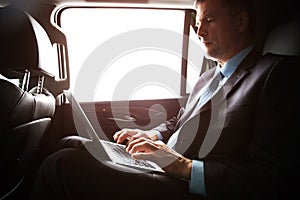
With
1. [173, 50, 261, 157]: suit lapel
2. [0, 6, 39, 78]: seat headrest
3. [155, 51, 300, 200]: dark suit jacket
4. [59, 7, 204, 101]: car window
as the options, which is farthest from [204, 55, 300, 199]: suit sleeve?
[59, 7, 204, 101]: car window

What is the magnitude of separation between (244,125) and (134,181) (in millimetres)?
361

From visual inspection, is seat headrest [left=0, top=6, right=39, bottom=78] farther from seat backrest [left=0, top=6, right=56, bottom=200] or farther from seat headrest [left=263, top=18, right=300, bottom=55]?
seat headrest [left=263, top=18, right=300, bottom=55]

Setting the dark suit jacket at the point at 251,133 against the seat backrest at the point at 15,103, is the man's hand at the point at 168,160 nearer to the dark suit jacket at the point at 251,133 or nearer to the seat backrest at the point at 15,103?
the dark suit jacket at the point at 251,133

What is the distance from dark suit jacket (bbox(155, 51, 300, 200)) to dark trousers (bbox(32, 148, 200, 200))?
0.42 ft

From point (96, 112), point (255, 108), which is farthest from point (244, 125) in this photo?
point (96, 112)

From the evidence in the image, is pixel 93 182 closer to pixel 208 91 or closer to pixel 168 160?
pixel 168 160

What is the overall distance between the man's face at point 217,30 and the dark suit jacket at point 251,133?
10 cm

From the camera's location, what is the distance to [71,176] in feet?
2.93

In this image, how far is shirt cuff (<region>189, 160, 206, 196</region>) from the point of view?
87 cm

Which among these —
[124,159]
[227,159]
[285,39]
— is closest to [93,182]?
[124,159]

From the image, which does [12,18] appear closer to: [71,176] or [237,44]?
[71,176]

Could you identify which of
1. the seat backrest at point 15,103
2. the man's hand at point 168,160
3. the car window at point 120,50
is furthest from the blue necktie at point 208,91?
the car window at point 120,50

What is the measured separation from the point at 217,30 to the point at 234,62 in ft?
0.46

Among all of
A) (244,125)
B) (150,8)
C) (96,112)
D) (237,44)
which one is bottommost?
(96,112)
